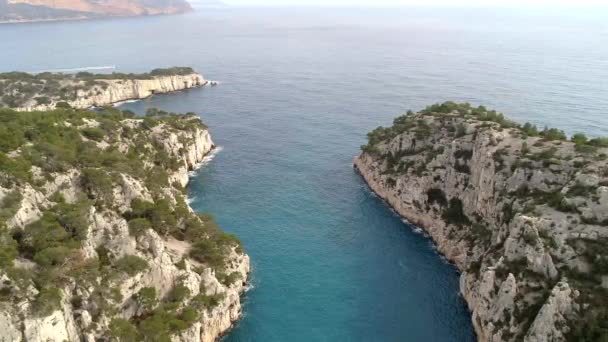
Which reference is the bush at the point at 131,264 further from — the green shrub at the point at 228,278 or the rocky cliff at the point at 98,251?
the green shrub at the point at 228,278

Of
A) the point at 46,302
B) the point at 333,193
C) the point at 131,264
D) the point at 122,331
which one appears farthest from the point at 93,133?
the point at 333,193

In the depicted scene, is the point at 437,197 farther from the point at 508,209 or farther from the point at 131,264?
the point at 131,264

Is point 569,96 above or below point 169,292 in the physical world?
above

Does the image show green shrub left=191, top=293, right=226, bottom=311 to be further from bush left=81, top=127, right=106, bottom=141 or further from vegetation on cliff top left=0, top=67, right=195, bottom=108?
vegetation on cliff top left=0, top=67, right=195, bottom=108

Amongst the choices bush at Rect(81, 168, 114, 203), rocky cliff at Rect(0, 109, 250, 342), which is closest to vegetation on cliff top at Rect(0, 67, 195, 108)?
rocky cliff at Rect(0, 109, 250, 342)

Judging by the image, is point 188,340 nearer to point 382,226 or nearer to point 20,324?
point 20,324

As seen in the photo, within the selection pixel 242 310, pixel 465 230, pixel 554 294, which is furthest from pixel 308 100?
pixel 554 294
